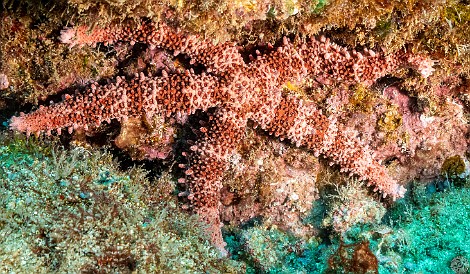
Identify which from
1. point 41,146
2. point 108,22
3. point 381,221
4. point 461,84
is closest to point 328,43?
point 461,84

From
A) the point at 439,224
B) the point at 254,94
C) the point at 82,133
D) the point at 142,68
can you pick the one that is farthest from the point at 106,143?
the point at 439,224

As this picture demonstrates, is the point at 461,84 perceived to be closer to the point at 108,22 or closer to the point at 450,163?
the point at 450,163

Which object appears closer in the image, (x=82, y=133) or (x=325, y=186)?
(x=82, y=133)

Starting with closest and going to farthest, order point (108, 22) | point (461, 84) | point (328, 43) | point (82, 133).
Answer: point (108, 22)
point (328, 43)
point (82, 133)
point (461, 84)

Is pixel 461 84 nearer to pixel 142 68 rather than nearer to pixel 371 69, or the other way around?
pixel 371 69

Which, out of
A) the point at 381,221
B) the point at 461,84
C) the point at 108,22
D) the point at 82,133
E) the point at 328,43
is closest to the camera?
the point at 108,22

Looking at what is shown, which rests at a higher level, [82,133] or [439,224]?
[82,133]

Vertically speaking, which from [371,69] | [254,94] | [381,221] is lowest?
[381,221]
